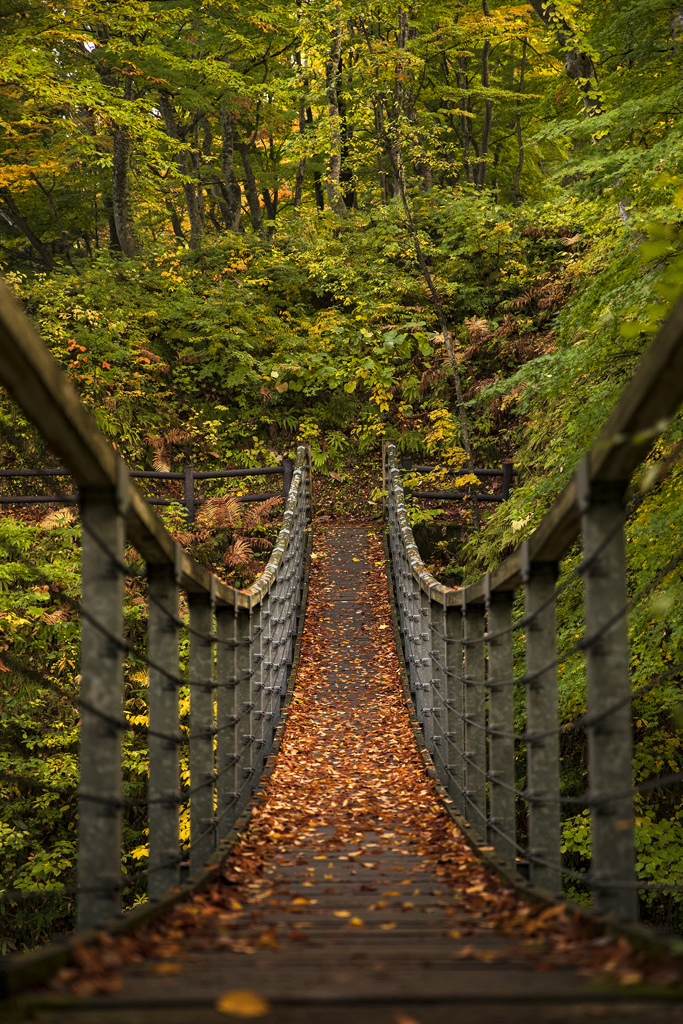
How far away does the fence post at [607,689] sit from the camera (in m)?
2.24

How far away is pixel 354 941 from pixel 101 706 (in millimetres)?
1018

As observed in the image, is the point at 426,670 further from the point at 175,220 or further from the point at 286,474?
the point at 175,220

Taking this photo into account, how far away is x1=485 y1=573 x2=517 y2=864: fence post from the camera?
11.3ft

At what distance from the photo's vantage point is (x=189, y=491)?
41.5 ft

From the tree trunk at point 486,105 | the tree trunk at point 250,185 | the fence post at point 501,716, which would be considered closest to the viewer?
the fence post at point 501,716

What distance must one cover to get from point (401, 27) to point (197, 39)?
4.72 meters

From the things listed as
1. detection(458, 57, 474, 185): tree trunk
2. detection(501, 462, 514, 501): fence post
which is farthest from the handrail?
detection(458, 57, 474, 185): tree trunk

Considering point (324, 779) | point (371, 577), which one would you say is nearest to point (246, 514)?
point (371, 577)

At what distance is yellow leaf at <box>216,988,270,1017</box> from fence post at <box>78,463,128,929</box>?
2.46 ft

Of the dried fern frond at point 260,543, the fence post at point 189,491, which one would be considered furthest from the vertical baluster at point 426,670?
the fence post at point 189,491

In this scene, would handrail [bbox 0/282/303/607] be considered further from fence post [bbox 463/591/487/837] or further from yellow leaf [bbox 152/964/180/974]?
fence post [bbox 463/591/487/837]

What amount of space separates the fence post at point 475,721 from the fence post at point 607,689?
6.07 ft

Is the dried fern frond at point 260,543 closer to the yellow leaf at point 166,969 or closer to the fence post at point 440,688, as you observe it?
the fence post at point 440,688

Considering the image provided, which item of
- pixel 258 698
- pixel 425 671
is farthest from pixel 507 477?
pixel 258 698
